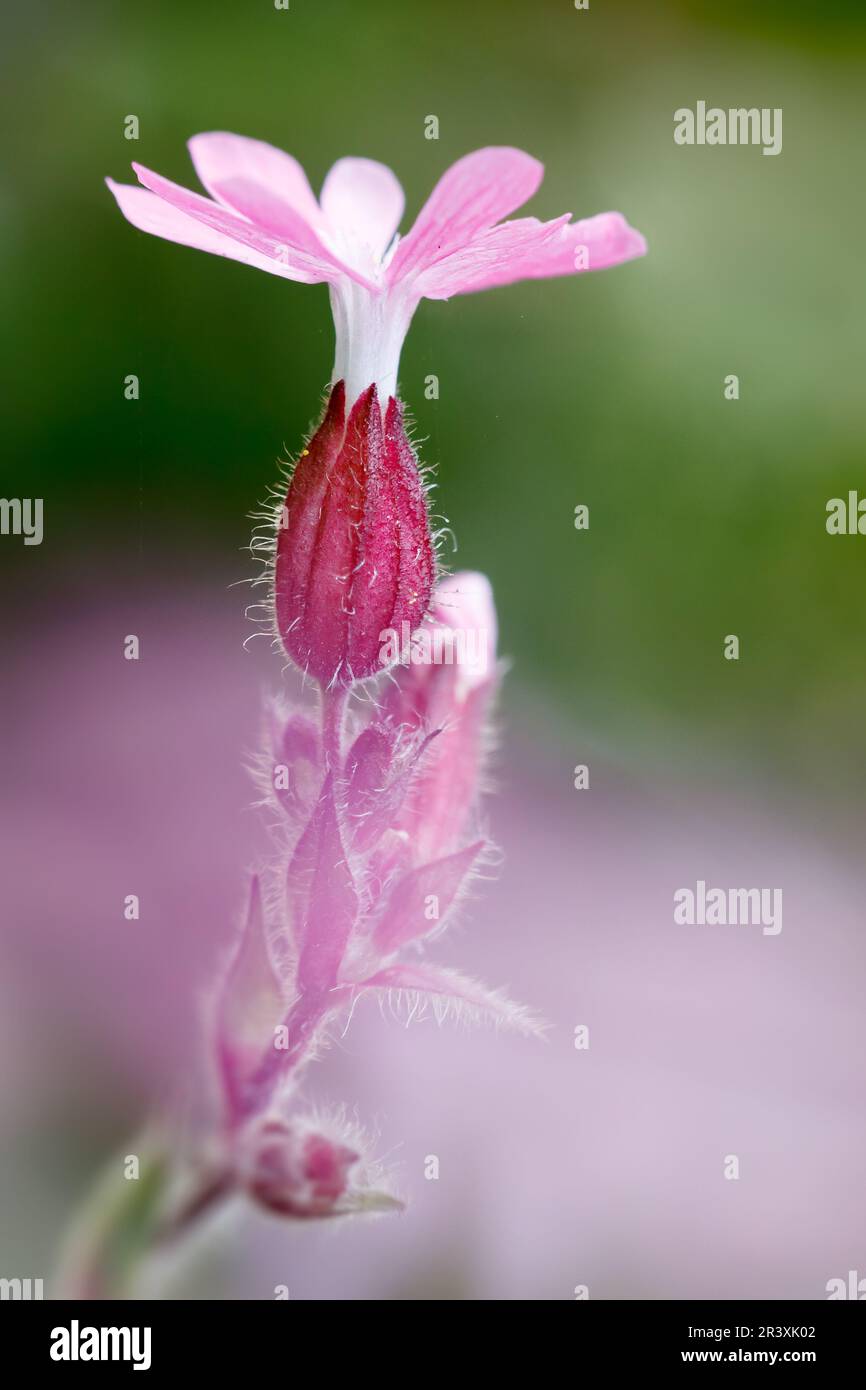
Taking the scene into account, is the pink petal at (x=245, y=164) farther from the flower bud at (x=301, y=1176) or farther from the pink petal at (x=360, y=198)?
the flower bud at (x=301, y=1176)

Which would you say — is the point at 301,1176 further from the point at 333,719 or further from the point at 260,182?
the point at 260,182

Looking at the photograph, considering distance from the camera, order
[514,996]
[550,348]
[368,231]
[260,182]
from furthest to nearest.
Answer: [550,348] → [514,996] → [368,231] → [260,182]

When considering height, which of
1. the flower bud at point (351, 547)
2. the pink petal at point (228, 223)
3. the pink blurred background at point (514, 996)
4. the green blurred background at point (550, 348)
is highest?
the green blurred background at point (550, 348)

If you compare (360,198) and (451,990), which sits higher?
(360,198)

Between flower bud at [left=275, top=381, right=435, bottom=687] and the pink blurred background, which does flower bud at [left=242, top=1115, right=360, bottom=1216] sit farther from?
the pink blurred background

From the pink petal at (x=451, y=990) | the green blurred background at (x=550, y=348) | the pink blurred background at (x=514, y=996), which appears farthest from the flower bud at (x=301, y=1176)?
the green blurred background at (x=550, y=348)

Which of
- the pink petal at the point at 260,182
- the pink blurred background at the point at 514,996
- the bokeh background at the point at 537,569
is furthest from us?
the bokeh background at the point at 537,569

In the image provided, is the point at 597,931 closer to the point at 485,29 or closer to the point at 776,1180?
the point at 776,1180

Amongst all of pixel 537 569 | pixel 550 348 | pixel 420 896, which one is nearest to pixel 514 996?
pixel 537 569
